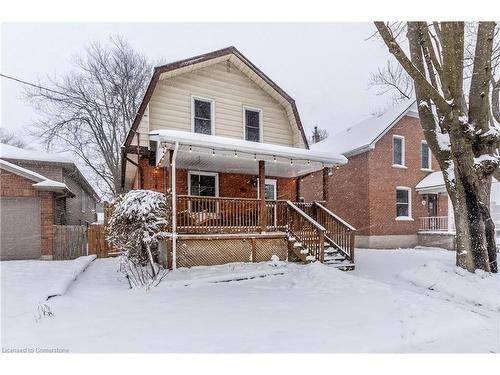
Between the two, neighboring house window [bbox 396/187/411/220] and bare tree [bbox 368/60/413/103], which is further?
neighboring house window [bbox 396/187/411/220]

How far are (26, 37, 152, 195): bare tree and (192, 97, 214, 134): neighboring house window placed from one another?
807 centimetres

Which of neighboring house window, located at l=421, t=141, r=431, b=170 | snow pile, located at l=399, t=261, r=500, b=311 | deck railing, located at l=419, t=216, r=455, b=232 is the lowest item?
snow pile, located at l=399, t=261, r=500, b=311

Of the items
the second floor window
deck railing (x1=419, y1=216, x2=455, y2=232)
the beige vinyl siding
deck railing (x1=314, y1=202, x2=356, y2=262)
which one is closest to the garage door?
the beige vinyl siding

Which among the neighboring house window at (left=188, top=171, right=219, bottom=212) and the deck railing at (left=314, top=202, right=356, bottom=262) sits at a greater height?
the neighboring house window at (left=188, top=171, right=219, bottom=212)

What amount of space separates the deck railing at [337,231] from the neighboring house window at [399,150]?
6.96 meters

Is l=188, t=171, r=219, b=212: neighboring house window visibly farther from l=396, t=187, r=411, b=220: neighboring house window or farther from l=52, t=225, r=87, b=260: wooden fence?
l=396, t=187, r=411, b=220: neighboring house window

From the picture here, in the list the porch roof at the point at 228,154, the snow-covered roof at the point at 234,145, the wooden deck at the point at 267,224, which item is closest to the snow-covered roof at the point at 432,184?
the porch roof at the point at 228,154

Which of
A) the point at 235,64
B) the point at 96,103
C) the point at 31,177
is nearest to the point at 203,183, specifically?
the point at 235,64

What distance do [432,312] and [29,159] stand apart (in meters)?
13.9

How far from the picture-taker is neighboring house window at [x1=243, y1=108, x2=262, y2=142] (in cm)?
1027

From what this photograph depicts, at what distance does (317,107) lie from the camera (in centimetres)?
1066

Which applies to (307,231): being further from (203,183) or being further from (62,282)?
(62,282)

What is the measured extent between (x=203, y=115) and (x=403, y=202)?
10.2 metres
